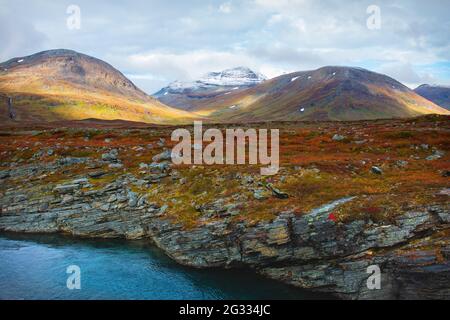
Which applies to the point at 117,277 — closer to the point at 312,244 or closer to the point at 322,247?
the point at 312,244

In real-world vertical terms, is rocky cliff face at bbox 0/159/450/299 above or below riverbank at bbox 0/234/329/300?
above

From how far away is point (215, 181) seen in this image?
56594mm

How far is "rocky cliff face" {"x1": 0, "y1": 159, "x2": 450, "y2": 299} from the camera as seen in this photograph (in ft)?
118

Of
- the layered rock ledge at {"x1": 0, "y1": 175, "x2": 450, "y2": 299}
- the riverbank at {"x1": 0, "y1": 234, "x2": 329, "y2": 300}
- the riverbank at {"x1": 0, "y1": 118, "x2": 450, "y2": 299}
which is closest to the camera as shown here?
the layered rock ledge at {"x1": 0, "y1": 175, "x2": 450, "y2": 299}

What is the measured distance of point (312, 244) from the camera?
135 ft

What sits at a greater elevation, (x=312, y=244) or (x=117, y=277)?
(x=312, y=244)

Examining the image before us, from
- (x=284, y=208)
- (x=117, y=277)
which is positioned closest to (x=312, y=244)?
(x=284, y=208)

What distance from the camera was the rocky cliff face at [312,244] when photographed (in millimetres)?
35938

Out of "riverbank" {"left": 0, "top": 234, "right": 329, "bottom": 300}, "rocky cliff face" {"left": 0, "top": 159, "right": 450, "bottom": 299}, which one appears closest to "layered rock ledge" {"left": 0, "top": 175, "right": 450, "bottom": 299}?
"rocky cliff face" {"left": 0, "top": 159, "right": 450, "bottom": 299}

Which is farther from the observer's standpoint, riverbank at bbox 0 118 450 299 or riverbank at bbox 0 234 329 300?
riverbank at bbox 0 118 450 299

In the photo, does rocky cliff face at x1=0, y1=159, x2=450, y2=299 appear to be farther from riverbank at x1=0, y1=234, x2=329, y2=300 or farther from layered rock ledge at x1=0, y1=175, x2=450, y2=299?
riverbank at x1=0, y1=234, x2=329, y2=300

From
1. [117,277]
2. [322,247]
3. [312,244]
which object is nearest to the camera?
[322,247]
